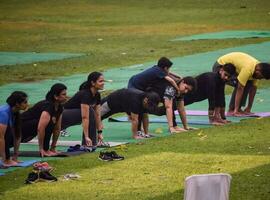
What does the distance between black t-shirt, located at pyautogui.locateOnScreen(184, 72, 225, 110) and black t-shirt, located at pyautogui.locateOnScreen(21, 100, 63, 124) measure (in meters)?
3.59

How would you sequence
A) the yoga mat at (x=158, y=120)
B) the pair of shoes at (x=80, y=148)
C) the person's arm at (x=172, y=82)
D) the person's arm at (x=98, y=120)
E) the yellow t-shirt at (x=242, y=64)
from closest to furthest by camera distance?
1. the pair of shoes at (x=80, y=148)
2. the person's arm at (x=98, y=120)
3. the person's arm at (x=172, y=82)
4. the yoga mat at (x=158, y=120)
5. the yellow t-shirt at (x=242, y=64)

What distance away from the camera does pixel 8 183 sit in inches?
503

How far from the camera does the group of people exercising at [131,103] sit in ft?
46.2

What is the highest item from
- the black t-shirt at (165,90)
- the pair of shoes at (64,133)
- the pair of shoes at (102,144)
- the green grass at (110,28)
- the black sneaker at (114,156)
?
the black t-shirt at (165,90)

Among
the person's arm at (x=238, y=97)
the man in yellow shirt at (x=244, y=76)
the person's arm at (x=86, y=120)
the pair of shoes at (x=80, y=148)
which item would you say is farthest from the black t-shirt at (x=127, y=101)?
the man in yellow shirt at (x=244, y=76)

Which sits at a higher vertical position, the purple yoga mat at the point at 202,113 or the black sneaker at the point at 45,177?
the black sneaker at the point at 45,177

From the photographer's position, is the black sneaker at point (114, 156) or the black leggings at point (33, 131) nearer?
the black sneaker at point (114, 156)

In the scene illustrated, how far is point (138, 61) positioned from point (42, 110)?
12891 millimetres

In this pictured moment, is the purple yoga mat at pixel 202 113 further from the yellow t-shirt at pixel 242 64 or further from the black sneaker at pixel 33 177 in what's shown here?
the black sneaker at pixel 33 177

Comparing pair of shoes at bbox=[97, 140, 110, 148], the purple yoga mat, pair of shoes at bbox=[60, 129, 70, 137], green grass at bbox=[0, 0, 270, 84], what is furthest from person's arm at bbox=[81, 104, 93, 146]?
green grass at bbox=[0, 0, 270, 84]

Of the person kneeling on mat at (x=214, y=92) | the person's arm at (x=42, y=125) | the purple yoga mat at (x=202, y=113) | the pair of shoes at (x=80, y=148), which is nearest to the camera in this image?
the person's arm at (x=42, y=125)

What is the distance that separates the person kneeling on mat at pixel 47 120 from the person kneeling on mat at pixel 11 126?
0.56 m

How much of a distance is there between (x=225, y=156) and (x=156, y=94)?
2.30 m

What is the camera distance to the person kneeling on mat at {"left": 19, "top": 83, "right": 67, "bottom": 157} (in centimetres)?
1457
